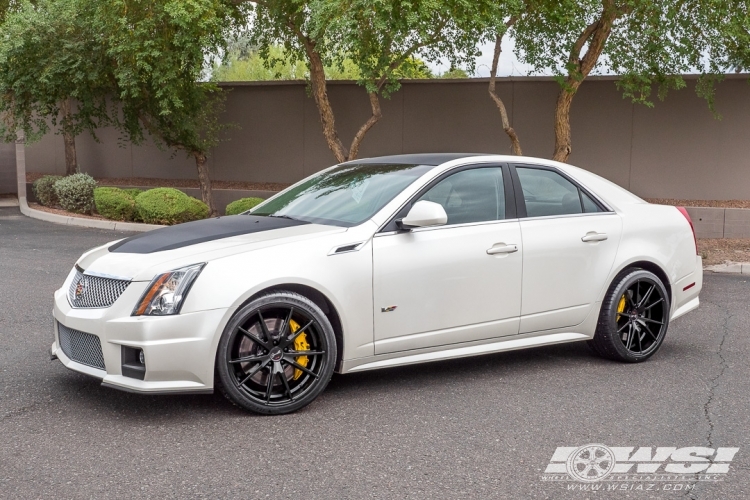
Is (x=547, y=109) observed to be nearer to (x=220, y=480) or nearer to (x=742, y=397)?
→ (x=742, y=397)

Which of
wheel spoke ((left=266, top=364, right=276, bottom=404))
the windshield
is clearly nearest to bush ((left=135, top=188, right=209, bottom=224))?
the windshield

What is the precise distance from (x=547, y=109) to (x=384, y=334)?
13920 mm

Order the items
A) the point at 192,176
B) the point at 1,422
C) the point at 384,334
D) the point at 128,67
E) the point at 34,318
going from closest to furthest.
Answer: the point at 1,422 < the point at 384,334 < the point at 34,318 < the point at 128,67 < the point at 192,176

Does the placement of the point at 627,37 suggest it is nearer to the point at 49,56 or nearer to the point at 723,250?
the point at 723,250

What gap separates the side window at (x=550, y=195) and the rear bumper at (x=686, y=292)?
984 mm

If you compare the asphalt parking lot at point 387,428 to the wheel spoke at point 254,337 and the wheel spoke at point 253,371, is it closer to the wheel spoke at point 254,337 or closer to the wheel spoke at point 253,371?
the wheel spoke at point 253,371

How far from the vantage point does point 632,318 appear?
22.0ft

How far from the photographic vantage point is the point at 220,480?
421 cm

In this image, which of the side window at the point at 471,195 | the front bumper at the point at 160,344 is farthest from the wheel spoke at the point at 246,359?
the side window at the point at 471,195

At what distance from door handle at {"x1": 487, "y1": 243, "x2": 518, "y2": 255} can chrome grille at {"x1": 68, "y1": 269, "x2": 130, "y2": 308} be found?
8.07ft

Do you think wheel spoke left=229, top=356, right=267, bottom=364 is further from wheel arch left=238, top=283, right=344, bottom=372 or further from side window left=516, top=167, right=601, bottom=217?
side window left=516, top=167, right=601, bottom=217

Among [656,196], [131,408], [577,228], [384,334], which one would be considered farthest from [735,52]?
[131,408]

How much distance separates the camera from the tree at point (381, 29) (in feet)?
42.0

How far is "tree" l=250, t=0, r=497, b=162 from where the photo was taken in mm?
12789
